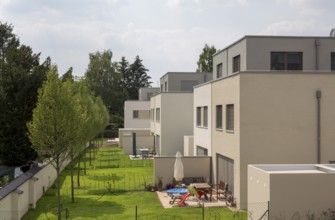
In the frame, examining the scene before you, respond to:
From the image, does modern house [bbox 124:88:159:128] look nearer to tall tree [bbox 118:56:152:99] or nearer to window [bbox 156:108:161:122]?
window [bbox 156:108:161:122]

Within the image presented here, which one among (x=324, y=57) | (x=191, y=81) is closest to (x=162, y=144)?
(x=191, y=81)

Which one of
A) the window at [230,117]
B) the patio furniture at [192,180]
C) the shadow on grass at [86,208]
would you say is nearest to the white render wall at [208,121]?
the patio furniture at [192,180]

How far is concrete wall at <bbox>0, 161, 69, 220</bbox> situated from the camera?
1516 cm

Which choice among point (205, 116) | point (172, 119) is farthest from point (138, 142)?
point (205, 116)

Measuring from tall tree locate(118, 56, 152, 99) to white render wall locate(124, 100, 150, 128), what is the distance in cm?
3944

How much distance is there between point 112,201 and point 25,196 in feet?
13.9

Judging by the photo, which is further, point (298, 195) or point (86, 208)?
point (86, 208)

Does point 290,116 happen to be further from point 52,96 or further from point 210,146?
point 52,96

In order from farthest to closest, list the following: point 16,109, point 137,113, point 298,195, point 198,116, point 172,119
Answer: point 137,113 → point 172,119 → point 198,116 → point 16,109 → point 298,195

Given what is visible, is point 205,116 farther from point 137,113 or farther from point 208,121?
point 137,113

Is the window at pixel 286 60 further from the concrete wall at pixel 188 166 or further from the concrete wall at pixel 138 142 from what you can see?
the concrete wall at pixel 138 142

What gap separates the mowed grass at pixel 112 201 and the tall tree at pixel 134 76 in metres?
70.1

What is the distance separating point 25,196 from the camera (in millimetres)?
18016

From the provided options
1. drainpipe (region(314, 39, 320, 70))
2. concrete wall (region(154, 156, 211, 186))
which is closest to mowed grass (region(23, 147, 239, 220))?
concrete wall (region(154, 156, 211, 186))
